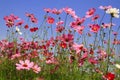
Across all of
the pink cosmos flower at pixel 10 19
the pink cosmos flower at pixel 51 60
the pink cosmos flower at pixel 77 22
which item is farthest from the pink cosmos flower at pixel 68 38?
the pink cosmos flower at pixel 10 19

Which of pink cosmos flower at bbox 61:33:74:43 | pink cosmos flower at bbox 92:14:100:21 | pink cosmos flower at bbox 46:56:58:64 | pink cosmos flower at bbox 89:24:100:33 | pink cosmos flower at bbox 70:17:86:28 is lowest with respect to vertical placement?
pink cosmos flower at bbox 46:56:58:64

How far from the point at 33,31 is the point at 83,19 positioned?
1077 mm

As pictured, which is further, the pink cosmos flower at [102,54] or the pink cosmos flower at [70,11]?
the pink cosmos flower at [102,54]

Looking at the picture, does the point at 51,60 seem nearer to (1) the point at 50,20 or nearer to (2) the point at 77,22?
(1) the point at 50,20

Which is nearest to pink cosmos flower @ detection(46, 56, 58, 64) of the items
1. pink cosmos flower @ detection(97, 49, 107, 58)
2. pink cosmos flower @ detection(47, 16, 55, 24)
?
pink cosmos flower @ detection(47, 16, 55, 24)

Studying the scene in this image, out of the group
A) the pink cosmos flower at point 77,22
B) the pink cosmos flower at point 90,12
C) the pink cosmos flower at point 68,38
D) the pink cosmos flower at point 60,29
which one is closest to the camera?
the pink cosmos flower at point 68,38

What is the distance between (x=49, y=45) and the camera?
5.71 meters

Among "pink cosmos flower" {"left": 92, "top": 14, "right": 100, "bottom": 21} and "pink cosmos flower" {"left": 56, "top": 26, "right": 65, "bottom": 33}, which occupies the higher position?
"pink cosmos flower" {"left": 92, "top": 14, "right": 100, "bottom": 21}

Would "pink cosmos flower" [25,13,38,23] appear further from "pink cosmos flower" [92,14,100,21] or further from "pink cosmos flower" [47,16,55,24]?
"pink cosmos flower" [92,14,100,21]

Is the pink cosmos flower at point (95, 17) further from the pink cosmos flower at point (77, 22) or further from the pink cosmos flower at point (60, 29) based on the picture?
the pink cosmos flower at point (60, 29)

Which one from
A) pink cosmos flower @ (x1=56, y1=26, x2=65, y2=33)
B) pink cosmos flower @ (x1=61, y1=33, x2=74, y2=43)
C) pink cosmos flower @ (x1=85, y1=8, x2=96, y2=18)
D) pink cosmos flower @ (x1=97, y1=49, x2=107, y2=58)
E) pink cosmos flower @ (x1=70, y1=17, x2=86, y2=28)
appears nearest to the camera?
pink cosmos flower @ (x1=61, y1=33, x2=74, y2=43)

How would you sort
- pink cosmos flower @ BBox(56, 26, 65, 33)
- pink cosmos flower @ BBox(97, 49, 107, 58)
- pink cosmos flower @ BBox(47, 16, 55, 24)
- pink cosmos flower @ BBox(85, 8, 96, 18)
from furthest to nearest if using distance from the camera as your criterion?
pink cosmos flower @ BBox(97, 49, 107, 58) < pink cosmos flower @ BBox(47, 16, 55, 24) < pink cosmos flower @ BBox(56, 26, 65, 33) < pink cosmos flower @ BBox(85, 8, 96, 18)

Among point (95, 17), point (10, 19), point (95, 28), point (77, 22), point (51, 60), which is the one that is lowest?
point (51, 60)

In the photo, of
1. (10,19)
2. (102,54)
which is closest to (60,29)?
(10,19)
